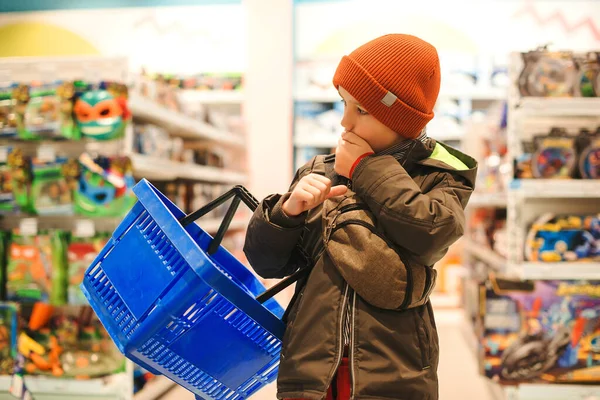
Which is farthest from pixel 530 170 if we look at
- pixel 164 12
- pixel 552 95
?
pixel 164 12

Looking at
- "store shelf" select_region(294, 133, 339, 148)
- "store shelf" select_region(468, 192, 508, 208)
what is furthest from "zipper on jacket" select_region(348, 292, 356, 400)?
"store shelf" select_region(294, 133, 339, 148)

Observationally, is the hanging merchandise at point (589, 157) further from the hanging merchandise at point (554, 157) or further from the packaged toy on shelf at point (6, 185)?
the packaged toy on shelf at point (6, 185)

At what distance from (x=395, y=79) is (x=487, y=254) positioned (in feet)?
8.73

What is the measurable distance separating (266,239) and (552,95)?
77.7 inches

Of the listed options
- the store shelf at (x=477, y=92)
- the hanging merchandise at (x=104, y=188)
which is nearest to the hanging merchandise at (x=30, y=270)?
the hanging merchandise at (x=104, y=188)

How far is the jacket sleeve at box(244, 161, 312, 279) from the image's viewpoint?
3.51 feet

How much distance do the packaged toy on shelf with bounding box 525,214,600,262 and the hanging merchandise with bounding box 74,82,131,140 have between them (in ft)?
6.64

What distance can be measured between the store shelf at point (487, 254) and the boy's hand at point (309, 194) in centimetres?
203

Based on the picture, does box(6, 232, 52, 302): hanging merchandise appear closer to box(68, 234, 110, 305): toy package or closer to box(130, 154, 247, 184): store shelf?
box(68, 234, 110, 305): toy package

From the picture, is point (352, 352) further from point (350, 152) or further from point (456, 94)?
point (456, 94)

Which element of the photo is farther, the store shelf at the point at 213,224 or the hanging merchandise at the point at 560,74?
the store shelf at the point at 213,224

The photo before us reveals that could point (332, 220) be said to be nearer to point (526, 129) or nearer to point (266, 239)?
point (266, 239)

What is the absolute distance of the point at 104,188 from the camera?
2389 mm

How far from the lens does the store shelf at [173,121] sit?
2.66m
